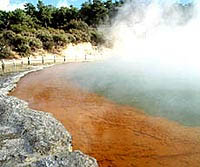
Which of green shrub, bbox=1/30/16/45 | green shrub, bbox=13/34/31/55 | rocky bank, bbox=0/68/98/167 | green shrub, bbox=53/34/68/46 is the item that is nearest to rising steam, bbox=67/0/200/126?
rocky bank, bbox=0/68/98/167

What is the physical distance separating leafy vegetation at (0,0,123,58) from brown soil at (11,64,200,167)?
42.2 feet

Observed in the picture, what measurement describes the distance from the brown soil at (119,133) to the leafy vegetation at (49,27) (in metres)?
12.9

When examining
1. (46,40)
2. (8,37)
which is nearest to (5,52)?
(8,37)

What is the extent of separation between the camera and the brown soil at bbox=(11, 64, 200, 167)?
20.0 ft

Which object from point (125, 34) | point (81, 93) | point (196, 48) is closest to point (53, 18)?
point (125, 34)

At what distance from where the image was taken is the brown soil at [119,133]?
20.0 ft

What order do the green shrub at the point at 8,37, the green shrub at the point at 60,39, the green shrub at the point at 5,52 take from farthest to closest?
the green shrub at the point at 60,39
the green shrub at the point at 8,37
the green shrub at the point at 5,52

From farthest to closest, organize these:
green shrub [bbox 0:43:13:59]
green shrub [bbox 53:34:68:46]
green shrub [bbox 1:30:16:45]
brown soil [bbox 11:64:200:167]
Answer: green shrub [bbox 53:34:68:46] → green shrub [bbox 1:30:16:45] → green shrub [bbox 0:43:13:59] → brown soil [bbox 11:64:200:167]

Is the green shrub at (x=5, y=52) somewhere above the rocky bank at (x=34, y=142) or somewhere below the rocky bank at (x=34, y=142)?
above

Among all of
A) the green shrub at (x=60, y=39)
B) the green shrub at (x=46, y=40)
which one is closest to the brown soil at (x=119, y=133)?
the green shrub at (x=46, y=40)

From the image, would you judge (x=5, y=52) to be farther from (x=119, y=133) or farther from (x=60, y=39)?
(x=119, y=133)

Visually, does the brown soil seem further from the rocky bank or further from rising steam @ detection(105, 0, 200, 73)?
rising steam @ detection(105, 0, 200, 73)

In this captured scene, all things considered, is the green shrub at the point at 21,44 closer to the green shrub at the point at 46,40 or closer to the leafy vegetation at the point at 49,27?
the leafy vegetation at the point at 49,27

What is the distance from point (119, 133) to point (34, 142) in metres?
2.40
